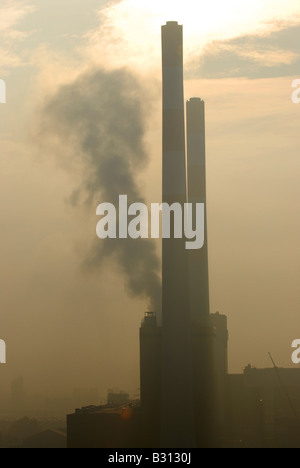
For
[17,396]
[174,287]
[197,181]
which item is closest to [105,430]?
[174,287]

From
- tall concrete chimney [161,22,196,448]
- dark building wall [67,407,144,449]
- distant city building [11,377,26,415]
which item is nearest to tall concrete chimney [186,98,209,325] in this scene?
tall concrete chimney [161,22,196,448]

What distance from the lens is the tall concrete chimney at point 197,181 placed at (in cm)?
3225

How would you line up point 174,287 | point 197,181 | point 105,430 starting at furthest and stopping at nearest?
point 197,181 → point 105,430 → point 174,287

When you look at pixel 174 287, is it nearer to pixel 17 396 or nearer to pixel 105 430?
pixel 105 430

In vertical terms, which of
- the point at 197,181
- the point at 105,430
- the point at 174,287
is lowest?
the point at 105,430

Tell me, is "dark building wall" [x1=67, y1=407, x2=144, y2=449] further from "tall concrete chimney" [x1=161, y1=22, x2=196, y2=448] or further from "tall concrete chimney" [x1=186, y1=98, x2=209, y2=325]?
"tall concrete chimney" [x1=186, y1=98, x2=209, y2=325]

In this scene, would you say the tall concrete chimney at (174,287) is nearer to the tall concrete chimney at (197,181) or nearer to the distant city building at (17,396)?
the tall concrete chimney at (197,181)

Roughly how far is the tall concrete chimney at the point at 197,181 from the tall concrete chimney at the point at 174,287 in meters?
6.42

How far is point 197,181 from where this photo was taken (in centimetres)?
3225

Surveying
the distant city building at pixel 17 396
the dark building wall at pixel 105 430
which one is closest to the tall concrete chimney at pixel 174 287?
the dark building wall at pixel 105 430

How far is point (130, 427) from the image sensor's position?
87.1ft

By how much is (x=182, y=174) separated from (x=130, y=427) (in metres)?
8.13

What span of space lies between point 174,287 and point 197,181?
795 cm
